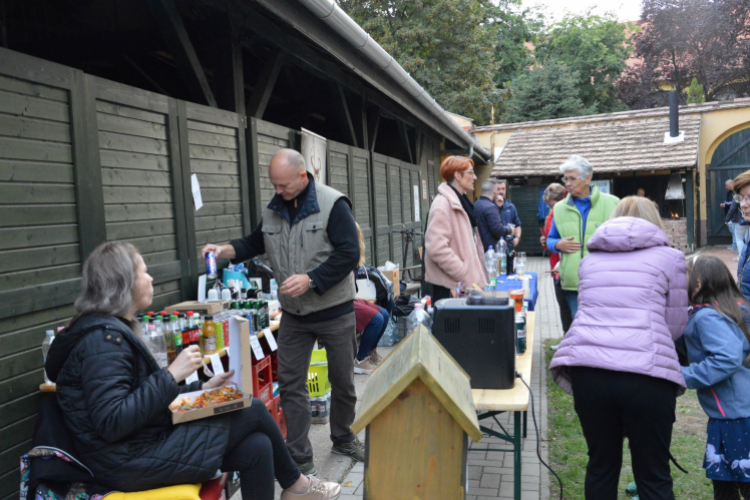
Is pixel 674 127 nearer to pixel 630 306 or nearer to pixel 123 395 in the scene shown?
pixel 630 306

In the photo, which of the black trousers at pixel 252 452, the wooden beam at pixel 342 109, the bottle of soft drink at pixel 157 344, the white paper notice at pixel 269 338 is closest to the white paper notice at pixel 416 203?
the wooden beam at pixel 342 109

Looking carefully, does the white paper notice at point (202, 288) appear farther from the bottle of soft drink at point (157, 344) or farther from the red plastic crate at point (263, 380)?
the bottle of soft drink at point (157, 344)

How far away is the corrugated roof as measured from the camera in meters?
17.8

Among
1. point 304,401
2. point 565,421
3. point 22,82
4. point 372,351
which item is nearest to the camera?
point 22,82

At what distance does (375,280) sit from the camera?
6.45 metres

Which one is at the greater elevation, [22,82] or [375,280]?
[22,82]

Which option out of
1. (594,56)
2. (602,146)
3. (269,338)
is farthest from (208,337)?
(594,56)

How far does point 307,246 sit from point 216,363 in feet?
2.89

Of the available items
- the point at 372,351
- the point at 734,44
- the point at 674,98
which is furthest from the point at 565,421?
the point at 734,44

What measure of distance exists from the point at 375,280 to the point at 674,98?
15484 millimetres

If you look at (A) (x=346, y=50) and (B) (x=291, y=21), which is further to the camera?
(A) (x=346, y=50)

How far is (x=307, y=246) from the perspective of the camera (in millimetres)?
3721

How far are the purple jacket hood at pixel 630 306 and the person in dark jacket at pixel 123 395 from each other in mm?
1639

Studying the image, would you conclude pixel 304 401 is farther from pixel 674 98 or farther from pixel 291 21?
pixel 674 98
